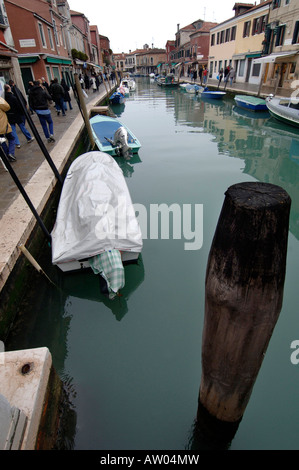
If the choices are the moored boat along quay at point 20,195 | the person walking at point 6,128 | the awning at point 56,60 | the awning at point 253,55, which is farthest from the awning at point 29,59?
the awning at point 253,55

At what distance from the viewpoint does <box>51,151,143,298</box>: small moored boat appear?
135 inches

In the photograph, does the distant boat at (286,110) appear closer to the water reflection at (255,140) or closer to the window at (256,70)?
the water reflection at (255,140)

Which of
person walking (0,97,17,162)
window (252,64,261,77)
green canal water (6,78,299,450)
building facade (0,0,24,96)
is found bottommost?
green canal water (6,78,299,450)

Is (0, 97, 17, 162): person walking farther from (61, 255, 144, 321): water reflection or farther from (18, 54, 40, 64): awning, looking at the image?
(18, 54, 40, 64): awning

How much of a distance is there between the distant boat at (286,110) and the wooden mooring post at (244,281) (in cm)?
1239

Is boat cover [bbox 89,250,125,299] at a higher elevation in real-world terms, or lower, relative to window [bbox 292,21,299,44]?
lower

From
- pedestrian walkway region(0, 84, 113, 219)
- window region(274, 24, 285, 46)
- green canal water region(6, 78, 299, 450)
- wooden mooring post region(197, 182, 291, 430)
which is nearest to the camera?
wooden mooring post region(197, 182, 291, 430)

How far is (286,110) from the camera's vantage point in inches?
461

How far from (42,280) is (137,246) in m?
1.55

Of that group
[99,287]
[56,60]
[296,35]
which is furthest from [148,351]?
[56,60]

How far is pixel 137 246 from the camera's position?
12.0 ft

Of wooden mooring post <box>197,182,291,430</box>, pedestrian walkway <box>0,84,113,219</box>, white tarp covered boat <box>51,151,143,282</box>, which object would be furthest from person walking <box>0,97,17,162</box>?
wooden mooring post <box>197,182,291,430</box>

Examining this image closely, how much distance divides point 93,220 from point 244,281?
2797mm

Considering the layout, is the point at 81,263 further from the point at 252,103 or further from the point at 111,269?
the point at 252,103
